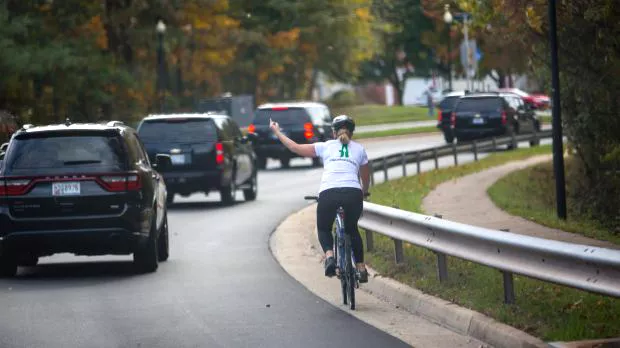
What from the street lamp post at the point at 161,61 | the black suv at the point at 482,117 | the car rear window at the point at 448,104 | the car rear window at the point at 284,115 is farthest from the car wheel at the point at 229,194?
the street lamp post at the point at 161,61

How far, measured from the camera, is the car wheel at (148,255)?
57.2 feet

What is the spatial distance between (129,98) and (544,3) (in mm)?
32884

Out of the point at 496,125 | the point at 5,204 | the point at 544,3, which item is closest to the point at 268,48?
the point at 496,125

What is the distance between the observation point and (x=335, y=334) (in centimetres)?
1217

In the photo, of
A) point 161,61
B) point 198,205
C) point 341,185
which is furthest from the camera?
point 161,61

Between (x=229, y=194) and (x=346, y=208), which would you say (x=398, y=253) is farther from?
(x=229, y=194)

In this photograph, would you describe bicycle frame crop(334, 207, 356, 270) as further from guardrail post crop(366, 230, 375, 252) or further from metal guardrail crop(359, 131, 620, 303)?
guardrail post crop(366, 230, 375, 252)

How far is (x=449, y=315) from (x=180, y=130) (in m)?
16.7

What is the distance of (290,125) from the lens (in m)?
40.4

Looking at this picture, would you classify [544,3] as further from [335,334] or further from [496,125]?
[496,125]

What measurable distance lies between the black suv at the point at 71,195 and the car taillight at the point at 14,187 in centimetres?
1

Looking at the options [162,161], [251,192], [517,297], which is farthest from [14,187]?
[251,192]

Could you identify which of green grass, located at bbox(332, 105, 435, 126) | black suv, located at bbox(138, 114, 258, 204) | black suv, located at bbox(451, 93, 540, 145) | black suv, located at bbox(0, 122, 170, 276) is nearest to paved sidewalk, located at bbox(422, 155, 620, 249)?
black suv, located at bbox(138, 114, 258, 204)

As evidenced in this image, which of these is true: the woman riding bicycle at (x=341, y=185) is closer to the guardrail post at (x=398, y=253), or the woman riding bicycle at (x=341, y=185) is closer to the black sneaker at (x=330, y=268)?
the black sneaker at (x=330, y=268)
